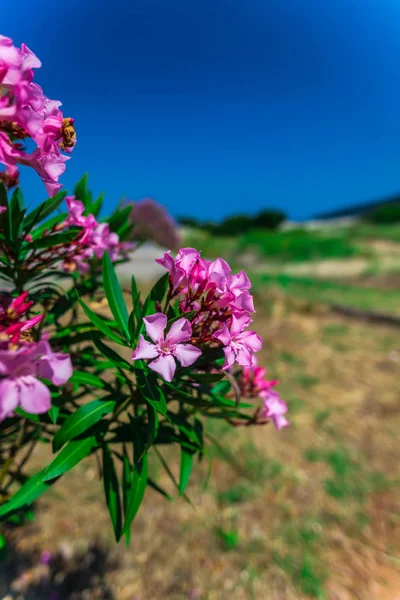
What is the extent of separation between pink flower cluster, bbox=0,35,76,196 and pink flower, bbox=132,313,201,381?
0.61 ft

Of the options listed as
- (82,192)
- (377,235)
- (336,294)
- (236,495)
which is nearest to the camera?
(82,192)

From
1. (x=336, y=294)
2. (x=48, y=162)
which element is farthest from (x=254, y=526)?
(x=336, y=294)

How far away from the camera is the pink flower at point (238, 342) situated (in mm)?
501

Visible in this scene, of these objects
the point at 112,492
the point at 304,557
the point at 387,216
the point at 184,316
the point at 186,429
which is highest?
the point at 387,216

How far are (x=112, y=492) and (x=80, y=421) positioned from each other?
0.21 meters

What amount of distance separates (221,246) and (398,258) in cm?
406

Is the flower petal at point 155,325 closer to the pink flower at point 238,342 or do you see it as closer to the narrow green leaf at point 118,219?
the pink flower at point 238,342

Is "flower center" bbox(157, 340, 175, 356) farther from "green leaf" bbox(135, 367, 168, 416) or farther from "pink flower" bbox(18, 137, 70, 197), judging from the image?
"pink flower" bbox(18, 137, 70, 197)

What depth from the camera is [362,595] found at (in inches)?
54.3

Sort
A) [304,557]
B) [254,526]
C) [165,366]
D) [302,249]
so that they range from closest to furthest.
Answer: [165,366] < [304,557] < [254,526] < [302,249]

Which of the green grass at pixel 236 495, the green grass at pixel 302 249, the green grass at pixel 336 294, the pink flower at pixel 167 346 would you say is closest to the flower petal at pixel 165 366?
the pink flower at pixel 167 346

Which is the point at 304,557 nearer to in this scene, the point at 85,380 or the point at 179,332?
the point at 85,380

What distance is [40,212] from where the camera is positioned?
0.67 m

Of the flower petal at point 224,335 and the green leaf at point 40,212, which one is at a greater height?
the green leaf at point 40,212
